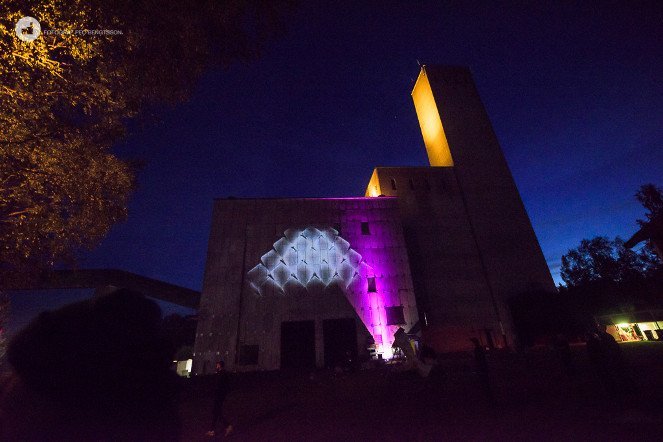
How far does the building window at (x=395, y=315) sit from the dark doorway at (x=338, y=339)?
2.65 m

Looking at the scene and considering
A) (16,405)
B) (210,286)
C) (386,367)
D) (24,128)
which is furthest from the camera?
(210,286)

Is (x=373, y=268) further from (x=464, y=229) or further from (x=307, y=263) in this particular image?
(x=464, y=229)

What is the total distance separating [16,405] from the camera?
4.27ft

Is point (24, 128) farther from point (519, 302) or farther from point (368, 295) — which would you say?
point (519, 302)

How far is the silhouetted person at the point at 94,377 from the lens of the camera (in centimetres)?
130

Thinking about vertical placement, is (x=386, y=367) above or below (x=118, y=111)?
below

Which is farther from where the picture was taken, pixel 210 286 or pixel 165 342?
pixel 210 286

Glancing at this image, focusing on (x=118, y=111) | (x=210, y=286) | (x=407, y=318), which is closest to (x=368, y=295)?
(x=407, y=318)

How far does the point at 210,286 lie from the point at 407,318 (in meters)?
14.6

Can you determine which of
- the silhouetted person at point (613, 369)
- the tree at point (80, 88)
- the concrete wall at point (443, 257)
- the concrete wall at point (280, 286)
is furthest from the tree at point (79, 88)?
the concrete wall at point (443, 257)

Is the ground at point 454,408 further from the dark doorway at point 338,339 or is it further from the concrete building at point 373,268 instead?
the concrete building at point 373,268

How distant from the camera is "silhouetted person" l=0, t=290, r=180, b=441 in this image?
1298 millimetres

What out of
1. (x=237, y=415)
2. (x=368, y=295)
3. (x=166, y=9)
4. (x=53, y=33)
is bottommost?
(x=237, y=415)

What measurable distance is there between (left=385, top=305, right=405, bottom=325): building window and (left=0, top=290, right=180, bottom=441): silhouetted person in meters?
20.8
